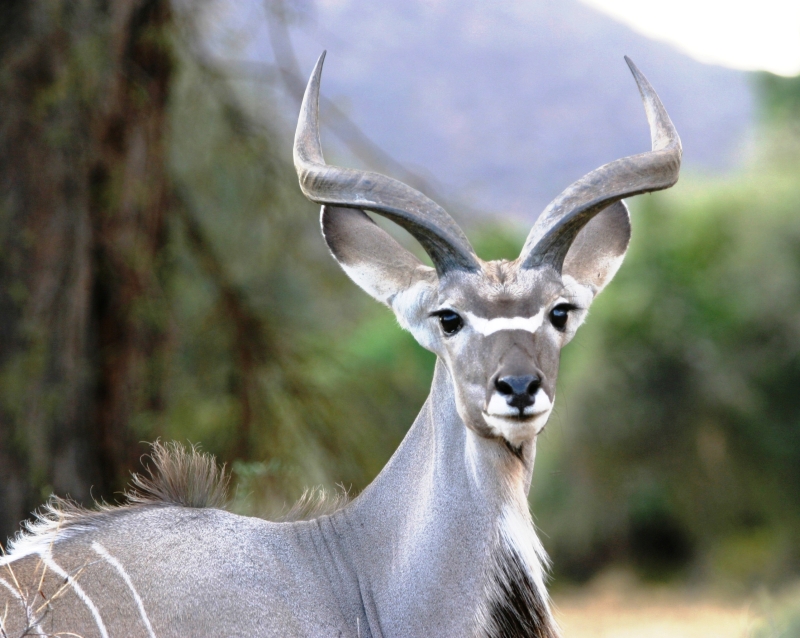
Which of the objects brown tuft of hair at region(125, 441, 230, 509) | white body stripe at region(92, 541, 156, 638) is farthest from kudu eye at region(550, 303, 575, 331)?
white body stripe at region(92, 541, 156, 638)

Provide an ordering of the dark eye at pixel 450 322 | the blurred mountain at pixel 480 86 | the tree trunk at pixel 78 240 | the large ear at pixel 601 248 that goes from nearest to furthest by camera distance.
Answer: the dark eye at pixel 450 322
the large ear at pixel 601 248
the tree trunk at pixel 78 240
the blurred mountain at pixel 480 86

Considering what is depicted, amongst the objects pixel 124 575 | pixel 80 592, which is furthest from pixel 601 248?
pixel 80 592

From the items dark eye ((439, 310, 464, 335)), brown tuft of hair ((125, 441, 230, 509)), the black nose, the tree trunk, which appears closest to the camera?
the black nose

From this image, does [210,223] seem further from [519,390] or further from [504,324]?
[519,390]

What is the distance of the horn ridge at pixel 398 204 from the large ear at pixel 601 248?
0.60 m

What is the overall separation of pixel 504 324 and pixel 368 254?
0.72 m

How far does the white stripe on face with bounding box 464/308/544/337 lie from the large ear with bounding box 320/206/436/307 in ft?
1.57

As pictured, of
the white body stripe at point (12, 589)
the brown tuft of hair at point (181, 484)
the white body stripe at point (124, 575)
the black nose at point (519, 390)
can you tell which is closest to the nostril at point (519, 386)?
the black nose at point (519, 390)

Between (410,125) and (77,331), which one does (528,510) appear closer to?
(77,331)

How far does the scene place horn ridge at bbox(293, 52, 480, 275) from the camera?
→ 3.49 metres

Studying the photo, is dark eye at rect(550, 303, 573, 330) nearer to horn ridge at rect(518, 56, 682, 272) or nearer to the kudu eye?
the kudu eye

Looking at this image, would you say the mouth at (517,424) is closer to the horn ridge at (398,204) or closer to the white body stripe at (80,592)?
the horn ridge at (398,204)

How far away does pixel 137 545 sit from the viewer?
11.2 feet

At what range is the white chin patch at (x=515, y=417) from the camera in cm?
313
